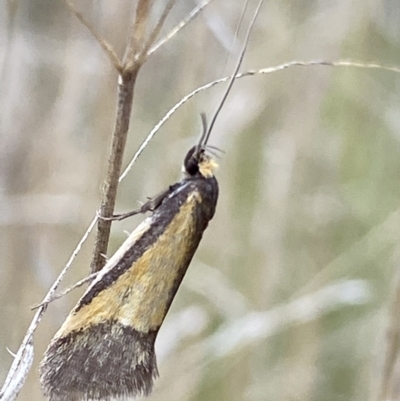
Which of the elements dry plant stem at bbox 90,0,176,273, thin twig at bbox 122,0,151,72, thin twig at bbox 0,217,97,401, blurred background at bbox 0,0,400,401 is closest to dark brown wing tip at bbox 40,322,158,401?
thin twig at bbox 0,217,97,401

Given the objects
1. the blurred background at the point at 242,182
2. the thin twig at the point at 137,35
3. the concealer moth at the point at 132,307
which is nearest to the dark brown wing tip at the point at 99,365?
the concealer moth at the point at 132,307

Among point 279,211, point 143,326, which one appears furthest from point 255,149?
point 143,326

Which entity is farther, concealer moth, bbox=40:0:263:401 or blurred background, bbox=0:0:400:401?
blurred background, bbox=0:0:400:401

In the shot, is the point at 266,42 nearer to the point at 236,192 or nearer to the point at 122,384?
the point at 236,192

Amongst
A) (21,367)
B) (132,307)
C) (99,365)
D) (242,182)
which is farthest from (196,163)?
(242,182)

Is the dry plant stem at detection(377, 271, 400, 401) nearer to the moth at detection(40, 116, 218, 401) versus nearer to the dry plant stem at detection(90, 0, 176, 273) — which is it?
the moth at detection(40, 116, 218, 401)

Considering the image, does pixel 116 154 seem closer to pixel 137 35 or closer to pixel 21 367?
pixel 137 35
